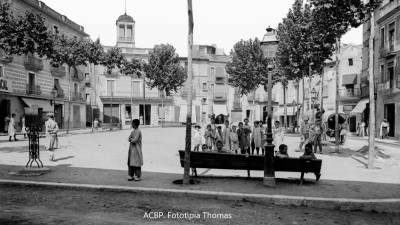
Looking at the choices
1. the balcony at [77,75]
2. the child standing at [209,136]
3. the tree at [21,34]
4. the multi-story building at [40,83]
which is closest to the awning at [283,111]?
the multi-story building at [40,83]

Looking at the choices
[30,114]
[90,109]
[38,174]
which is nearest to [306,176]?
[38,174]

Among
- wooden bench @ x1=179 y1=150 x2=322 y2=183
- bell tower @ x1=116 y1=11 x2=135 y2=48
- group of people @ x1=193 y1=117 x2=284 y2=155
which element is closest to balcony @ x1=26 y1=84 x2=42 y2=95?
bell tower @ x1=116 y1=11 x2=135 y2=48

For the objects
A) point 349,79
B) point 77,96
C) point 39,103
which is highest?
point 349,79

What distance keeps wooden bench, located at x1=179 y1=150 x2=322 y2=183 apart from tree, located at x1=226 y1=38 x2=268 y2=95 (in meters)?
34.6

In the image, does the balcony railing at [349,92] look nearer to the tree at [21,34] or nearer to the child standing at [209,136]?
the child standing at [209,136]

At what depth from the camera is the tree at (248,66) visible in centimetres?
4278

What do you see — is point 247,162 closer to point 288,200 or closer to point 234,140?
point 288,200

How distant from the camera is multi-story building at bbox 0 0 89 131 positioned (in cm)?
2778

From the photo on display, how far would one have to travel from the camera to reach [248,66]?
4278cm

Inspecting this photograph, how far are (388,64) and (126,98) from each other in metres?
34.4

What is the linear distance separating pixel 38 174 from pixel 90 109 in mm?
39826

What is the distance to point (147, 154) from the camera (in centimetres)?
1466

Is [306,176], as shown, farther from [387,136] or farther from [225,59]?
[225,59]

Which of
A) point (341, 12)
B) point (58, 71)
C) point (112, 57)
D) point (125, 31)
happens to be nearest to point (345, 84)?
point (112, 57)
